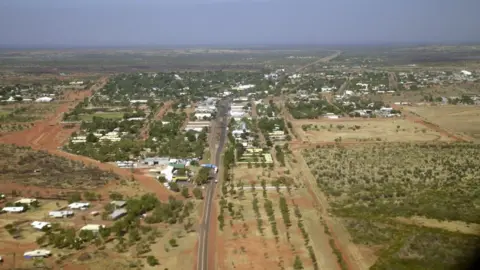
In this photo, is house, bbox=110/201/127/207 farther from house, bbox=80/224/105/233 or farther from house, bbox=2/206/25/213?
house, bbox=2/206/25/213

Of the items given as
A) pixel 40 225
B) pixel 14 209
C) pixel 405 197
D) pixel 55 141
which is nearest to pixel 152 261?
pixel 40 225

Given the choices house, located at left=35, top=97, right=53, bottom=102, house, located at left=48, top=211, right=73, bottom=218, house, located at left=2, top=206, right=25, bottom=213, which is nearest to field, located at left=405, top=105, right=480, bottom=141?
house, located at left=48, top=211, right=73, bottom=218

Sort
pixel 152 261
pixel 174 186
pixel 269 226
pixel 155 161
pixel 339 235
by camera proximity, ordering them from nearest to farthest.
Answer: pixel 152 261
pixel 339 235
pixel 269 226
pixel 174 186
pixel 155 161

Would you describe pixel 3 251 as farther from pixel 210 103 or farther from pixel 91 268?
pixel 210 103

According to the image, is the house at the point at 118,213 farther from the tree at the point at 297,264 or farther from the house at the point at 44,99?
the house at the point at 44,99

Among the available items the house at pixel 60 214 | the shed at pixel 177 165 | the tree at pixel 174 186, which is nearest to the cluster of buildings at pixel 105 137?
the shed at pixel 177 165

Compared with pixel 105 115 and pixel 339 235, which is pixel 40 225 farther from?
pixel 105 115
